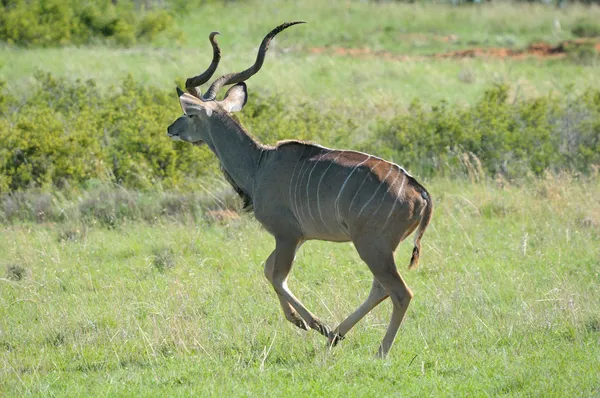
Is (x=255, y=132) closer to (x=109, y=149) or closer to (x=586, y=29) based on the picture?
(x=109, y=149)

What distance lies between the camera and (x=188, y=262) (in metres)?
8.16

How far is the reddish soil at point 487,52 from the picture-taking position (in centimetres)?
2344

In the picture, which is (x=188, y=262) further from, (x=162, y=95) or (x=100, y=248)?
(x=162, y=95)

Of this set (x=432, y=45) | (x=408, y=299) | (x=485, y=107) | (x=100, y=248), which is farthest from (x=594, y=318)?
(x=432, y=45)

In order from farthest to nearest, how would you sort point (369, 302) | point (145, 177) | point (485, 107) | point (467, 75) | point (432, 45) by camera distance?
→ point (432, 45) < point (467, 75) < point (485, 107) < point (145, 177) < point (369, 302)

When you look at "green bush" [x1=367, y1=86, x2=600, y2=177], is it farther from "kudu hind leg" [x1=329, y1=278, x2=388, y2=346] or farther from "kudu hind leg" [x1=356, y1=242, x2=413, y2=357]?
"kudu hind leg" [x1=356, y1=242, x2=413, y2=357]

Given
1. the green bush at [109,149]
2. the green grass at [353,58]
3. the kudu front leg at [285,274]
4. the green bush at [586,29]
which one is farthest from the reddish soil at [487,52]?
the kudu front leg at [285,274]

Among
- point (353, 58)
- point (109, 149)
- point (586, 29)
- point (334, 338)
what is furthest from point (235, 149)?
point (586, 29)

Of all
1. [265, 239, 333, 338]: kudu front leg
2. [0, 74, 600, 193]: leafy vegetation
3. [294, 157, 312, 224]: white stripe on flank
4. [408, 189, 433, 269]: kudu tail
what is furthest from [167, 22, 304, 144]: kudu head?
[0, 74, 600, 193]: leafy vegetation

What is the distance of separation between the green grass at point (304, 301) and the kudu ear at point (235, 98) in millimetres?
1337

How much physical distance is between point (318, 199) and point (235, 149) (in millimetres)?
1069

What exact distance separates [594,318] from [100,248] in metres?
4.46

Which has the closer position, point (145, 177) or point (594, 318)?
point (594, 318)

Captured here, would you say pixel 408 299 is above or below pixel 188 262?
above
